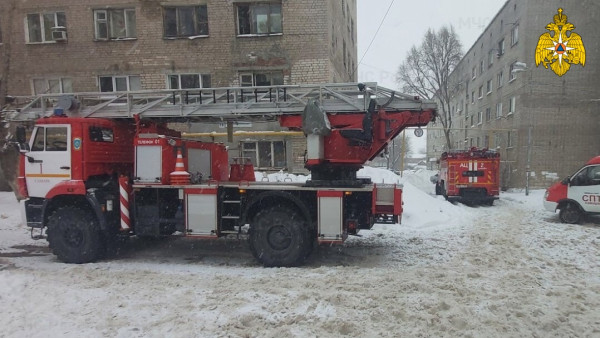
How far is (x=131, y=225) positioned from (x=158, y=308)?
326 cm

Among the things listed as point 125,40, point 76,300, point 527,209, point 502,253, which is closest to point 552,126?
point 527,209

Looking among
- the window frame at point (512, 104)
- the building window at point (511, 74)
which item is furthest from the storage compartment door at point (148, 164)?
the building window at point (511, 74)

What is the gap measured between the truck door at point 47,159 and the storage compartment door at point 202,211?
232 cm

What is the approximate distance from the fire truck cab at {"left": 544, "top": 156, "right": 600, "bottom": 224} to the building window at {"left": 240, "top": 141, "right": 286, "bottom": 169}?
9.54 m

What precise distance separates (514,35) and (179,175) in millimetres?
24141

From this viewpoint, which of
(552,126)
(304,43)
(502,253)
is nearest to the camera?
(502,253)

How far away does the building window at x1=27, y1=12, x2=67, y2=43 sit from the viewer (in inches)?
651

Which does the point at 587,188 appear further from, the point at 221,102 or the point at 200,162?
the point at 200,162

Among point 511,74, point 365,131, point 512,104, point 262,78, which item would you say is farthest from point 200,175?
point 511,74

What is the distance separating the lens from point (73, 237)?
7.23 m

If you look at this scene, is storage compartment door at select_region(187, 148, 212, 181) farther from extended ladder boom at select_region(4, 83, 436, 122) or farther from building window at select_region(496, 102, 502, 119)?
building window at select_region(496, 102, 502, 119)

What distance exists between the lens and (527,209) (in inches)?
570

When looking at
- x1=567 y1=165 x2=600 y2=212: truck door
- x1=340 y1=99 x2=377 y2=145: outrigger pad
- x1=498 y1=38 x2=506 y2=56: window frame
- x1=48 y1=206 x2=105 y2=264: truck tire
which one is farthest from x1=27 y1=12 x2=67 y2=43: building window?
x1=498 y1=38 x2=506 y2=56: window frame

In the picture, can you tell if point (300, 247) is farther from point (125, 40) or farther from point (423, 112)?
point (125, 40)
